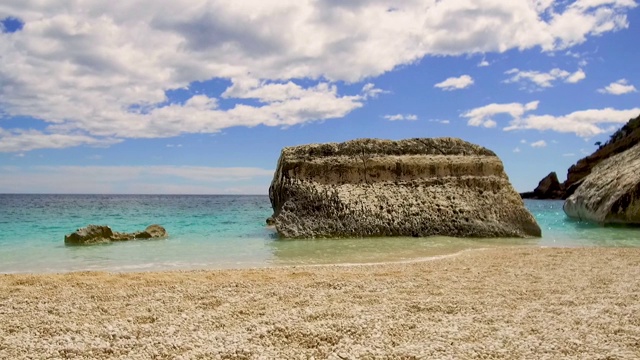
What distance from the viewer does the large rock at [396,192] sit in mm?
16562

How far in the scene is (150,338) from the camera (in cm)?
504

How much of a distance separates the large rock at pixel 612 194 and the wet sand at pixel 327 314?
14.6 metres

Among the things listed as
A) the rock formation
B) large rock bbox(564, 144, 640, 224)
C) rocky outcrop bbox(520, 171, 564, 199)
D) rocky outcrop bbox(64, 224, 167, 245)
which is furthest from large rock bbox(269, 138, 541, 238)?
rocky outcrop bbox(520, 171, 564, 199)

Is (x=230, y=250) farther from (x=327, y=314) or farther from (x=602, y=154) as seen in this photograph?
(x=602, y=154)

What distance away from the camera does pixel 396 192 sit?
56.9ft

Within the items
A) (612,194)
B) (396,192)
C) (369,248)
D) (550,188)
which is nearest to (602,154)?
(550,188)

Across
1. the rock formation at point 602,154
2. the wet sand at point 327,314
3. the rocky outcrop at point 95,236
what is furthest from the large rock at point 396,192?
the rock formation at point 602,154

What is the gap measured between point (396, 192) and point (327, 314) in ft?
38.9

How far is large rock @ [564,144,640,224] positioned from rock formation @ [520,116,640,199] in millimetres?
15427

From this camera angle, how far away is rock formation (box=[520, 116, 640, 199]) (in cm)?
4434

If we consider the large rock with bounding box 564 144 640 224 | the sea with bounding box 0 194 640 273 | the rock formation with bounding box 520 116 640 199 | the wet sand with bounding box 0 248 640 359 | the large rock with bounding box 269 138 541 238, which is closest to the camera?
the wet sand with bounding box 0 248 640 359

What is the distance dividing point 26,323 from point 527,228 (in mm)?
14909

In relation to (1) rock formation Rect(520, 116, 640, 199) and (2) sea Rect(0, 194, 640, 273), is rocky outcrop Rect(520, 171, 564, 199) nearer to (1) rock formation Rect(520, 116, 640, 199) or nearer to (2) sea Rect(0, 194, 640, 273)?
(1) rock formation Rect(520, 116, 640, 199)

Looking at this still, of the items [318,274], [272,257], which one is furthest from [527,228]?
[318,274]
